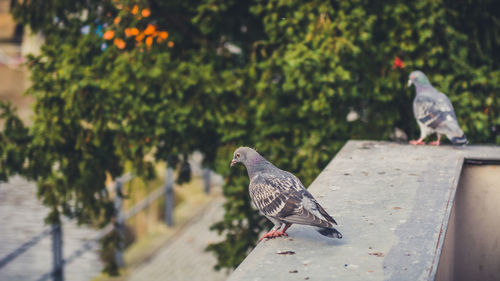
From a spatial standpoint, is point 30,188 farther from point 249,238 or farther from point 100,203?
point 249,238

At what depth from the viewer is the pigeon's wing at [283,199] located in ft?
10.2

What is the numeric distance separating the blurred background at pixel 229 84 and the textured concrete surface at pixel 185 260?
2884 mm

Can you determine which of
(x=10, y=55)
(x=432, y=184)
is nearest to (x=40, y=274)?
(x=432, y=184)

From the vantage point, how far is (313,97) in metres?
5.61

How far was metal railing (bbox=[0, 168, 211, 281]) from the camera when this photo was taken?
7031mm

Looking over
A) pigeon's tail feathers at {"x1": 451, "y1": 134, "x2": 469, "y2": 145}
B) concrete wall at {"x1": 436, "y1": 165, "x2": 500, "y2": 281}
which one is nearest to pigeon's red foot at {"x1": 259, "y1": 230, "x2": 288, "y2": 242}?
concrete wall at {"x1": 436, "y1": 165, "x2": 500, "y2": 281}

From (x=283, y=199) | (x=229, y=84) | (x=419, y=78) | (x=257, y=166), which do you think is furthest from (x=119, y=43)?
(x=283, y=199)

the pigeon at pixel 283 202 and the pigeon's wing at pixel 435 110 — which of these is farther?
the pigeon's wing at pixel 435 110

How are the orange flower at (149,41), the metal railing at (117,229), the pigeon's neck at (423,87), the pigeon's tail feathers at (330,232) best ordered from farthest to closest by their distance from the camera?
the metal railing at (117,229)
the orange flower at (149,41)
the pigeon's neck at (423,87)
the pigeon's tail feathers at (330,232)

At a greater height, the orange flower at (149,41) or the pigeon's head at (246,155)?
the orange flower at (149,41)

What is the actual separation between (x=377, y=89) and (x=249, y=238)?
189 centimetres

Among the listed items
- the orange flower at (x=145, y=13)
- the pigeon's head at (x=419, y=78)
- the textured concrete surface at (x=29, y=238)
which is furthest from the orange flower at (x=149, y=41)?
the textured concrete surface at (x=29, y=238)

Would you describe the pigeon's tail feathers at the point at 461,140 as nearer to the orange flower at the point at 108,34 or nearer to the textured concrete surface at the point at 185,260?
the orange flower at the point at 108,34

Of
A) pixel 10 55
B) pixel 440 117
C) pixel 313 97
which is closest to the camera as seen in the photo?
pixel 440 117
